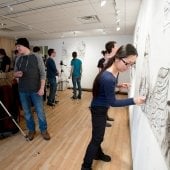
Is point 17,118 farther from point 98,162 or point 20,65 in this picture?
point 98,162

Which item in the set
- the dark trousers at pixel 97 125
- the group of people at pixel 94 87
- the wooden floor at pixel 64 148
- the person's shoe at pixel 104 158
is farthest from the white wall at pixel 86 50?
the dark trousers at pixel 97 125

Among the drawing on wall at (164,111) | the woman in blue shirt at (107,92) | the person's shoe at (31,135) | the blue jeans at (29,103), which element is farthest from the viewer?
the person's shoe at (31,135)

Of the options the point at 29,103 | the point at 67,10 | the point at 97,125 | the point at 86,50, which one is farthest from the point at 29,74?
the point at 86,50

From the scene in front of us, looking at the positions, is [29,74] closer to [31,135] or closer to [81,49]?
[31,135]

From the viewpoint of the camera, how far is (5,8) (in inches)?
139

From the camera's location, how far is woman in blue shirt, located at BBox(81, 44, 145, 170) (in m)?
1.54

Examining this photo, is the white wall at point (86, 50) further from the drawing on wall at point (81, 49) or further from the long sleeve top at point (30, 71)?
the long sleeve top at point (30, 71)

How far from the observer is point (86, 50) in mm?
7516

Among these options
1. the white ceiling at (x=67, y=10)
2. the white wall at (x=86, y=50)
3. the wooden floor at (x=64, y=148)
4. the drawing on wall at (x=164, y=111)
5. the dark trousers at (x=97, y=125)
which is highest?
the white ceiling at (x=67, y=10)

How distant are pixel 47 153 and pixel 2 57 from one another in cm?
315

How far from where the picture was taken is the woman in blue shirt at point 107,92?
1.54m

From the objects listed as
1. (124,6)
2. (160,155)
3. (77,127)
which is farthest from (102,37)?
(160,155)

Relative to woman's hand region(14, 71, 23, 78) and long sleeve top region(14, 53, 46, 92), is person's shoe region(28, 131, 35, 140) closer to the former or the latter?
long sleeve top region(14, 53, 46, 92)

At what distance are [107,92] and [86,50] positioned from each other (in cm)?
614
